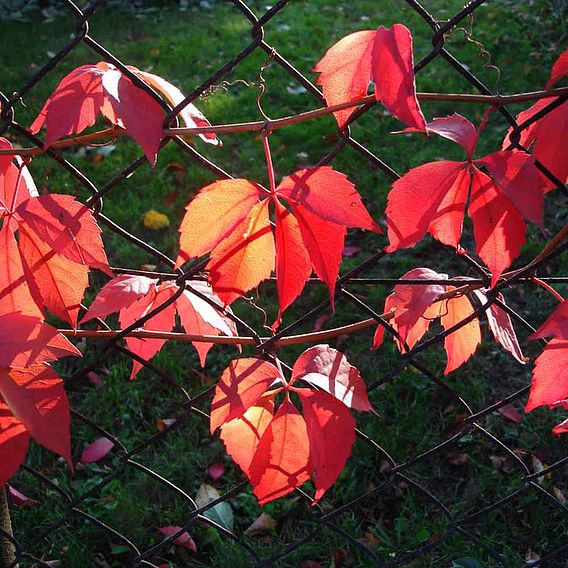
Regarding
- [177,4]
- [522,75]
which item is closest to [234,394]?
[522,75]

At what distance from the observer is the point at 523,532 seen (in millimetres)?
1633

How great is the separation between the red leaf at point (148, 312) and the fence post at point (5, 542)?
0.36 meters

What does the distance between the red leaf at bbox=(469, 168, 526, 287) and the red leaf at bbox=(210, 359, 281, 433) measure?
0.32 metres

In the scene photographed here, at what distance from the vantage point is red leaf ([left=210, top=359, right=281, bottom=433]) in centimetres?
90

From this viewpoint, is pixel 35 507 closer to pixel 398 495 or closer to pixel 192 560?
→ pixel 192 560

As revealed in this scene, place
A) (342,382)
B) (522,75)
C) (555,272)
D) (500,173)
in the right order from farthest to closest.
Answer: (522,75) < (555,272) < (342,382) < (500,173)

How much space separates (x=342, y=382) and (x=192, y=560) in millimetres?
905

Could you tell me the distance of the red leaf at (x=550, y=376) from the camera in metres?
0.97

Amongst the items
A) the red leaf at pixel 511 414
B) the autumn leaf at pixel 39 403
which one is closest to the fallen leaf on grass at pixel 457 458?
the red leaf at pixel 511 414

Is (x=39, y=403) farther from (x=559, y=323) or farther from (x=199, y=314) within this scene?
(x=559, y=323)

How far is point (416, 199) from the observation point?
0.82 meters

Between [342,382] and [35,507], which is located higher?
[342,382]

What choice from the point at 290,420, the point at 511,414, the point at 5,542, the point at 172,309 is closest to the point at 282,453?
the point at 290,420

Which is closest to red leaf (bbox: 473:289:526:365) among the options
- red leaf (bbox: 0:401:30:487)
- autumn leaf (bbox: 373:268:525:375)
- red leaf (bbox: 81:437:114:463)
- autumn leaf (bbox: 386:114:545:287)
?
autumn leaf (bbox: 373:268:525:375)
